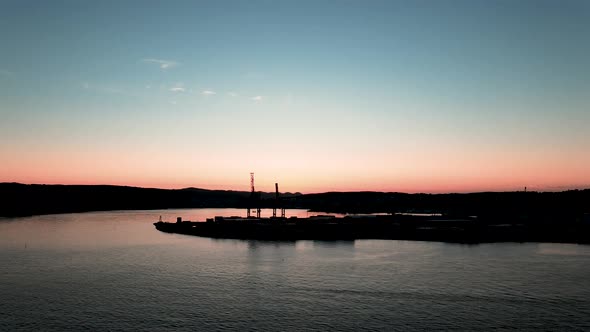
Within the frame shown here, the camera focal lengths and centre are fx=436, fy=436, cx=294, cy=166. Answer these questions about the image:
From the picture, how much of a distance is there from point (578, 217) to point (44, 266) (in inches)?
6726

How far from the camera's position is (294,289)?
66.0 m

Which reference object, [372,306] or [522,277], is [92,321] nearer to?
[372,306]

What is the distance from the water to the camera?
4972cm

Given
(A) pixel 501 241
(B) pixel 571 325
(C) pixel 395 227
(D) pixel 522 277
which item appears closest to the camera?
(B) pixel 571 325

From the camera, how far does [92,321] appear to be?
4956cm

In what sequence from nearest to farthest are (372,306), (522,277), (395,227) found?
1. (372,306)
2. (522,277)
3. (395,227)

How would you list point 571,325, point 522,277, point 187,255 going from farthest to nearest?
point 187,255 → point 522,277 → point 571,325

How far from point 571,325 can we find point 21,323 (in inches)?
2410

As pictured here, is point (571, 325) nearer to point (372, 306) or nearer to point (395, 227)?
point (372, 306)

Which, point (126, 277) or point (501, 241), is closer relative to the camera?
point (126, 277)

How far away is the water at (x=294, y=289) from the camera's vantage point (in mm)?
49719

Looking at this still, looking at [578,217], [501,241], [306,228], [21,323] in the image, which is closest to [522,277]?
[501,241]

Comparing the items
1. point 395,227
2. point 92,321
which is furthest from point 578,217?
point 92,321

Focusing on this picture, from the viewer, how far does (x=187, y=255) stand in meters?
105
